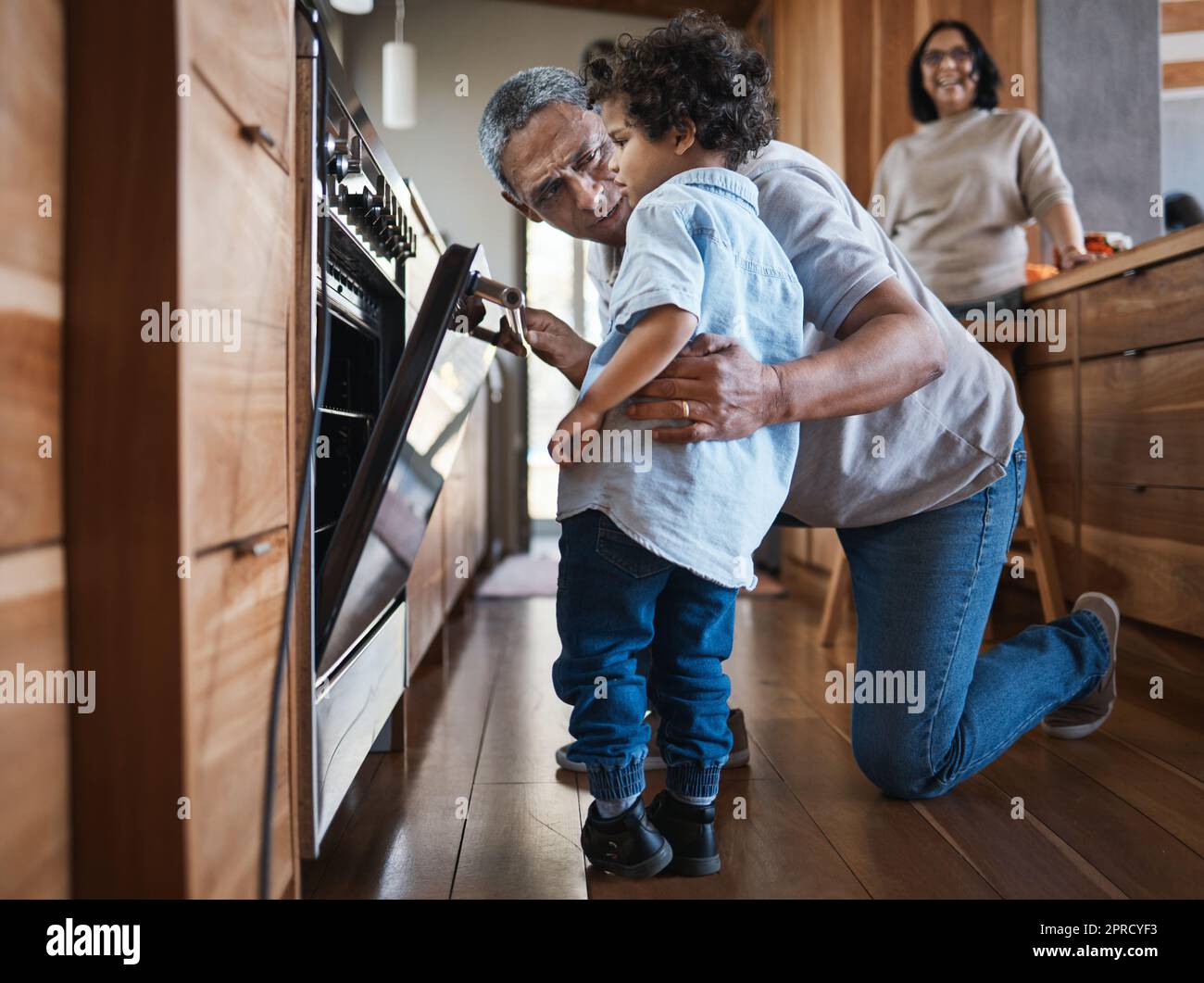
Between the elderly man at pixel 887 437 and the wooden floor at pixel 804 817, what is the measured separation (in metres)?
0.11

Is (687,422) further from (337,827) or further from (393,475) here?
(337,827)

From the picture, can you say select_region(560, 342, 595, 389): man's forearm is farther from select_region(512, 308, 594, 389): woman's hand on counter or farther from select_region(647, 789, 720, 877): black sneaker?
select_region(647, 789, 720, 877): black sneaker

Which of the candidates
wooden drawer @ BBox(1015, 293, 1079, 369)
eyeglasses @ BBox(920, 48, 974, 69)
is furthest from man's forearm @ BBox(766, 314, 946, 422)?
eyeglasses @ BBox(920, 48, 974, 69)

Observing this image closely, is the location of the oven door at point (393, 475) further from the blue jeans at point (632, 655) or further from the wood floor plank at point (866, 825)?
the wood floor plank at point (866, 825)

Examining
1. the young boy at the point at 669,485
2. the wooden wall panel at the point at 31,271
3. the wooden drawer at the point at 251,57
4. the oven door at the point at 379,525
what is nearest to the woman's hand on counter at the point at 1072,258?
the young boy at the point at 669,485

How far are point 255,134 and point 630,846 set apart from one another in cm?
75

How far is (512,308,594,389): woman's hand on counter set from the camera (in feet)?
3.82

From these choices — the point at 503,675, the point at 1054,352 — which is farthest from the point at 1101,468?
the point at 503,675

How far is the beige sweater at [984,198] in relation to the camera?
94.5 inches

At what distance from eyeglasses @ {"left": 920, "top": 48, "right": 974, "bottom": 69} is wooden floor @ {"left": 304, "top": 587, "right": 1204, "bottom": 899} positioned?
5.15 feet

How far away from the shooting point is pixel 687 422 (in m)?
0.94

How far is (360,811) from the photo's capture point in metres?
1.24

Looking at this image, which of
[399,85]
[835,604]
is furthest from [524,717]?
[399,85]
